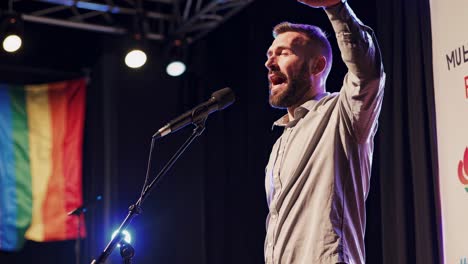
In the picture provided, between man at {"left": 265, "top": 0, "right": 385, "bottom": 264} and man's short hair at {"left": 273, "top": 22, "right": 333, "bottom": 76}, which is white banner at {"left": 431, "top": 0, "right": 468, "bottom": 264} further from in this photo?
man at {"left": 265, "top": 0, "right": 385, "bottom": 264}

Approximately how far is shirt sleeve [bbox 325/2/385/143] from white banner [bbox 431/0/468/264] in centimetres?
118

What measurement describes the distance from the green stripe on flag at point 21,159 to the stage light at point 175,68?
4.70 feet

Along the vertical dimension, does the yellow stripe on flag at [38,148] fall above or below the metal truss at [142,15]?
below

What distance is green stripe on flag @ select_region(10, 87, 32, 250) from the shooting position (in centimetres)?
572

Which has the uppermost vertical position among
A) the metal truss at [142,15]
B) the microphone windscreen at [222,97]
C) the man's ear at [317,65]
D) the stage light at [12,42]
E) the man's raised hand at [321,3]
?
the metal truss at [142,15]

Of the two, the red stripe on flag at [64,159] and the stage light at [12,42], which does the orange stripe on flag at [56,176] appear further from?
the stage light at [12,42]

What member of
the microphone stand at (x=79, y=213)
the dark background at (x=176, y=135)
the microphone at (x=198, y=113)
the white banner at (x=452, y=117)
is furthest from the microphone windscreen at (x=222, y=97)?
the microphone stand at (x=79, y=213)

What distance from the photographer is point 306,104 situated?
2.34 metres

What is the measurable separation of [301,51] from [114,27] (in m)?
3.66

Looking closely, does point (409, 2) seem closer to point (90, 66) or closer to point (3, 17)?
point (3, 17)

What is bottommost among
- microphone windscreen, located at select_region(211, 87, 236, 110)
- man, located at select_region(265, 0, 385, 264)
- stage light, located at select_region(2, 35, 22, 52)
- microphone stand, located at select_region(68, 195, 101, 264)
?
microphone stand, located at select_region(68, 195, 101, 264)

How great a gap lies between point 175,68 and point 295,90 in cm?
343

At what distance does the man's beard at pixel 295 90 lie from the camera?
2.40 metres

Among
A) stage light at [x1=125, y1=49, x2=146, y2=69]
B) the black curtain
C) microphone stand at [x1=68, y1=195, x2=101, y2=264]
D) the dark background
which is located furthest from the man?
stage light at [x1=125, y1=49, x2=146, y2=69]
